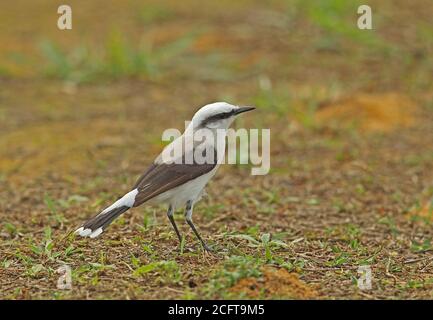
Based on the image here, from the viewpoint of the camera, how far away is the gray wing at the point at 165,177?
20.1 feet

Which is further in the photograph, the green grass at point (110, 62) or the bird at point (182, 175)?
the green grass at point (110, 62)

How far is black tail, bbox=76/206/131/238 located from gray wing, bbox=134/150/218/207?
172mm

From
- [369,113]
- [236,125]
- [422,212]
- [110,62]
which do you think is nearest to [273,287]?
[422,212]

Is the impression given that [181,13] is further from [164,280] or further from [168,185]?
[164,280]

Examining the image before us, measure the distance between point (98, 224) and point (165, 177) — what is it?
0.59 metres

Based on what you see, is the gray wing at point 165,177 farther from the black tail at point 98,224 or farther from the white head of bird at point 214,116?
the white head of bird at point 214,116

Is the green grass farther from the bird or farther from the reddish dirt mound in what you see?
the bird

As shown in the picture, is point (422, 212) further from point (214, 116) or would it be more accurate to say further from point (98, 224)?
point (98, 224)

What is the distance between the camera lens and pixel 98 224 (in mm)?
5910

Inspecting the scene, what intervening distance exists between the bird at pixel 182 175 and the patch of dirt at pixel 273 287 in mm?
895

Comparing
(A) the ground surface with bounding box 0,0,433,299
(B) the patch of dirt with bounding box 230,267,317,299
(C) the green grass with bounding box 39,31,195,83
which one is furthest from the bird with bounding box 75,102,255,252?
(C) the green grass with bounding box 39,31,195,83

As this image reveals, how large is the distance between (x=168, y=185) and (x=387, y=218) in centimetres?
224

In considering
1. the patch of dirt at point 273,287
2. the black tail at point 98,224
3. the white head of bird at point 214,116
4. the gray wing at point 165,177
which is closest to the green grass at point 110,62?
the white head of bird at point 214,116
